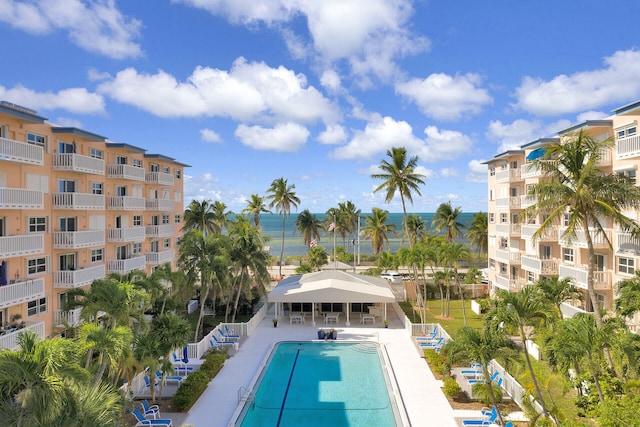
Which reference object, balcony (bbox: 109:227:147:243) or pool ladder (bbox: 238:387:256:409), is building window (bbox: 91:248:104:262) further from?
pool ladder (bbox: 238:387:256:409)

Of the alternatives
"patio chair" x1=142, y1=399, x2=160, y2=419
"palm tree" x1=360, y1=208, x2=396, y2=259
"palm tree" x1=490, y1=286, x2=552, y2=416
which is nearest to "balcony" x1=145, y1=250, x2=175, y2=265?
"patio chair" x1=142, y1=399, x2=160, y2=419

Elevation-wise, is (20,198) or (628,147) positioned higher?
(628,147)

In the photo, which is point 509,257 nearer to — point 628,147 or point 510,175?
point 510,175

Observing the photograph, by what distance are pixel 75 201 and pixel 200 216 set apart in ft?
70.8

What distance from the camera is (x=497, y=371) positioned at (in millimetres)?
19109

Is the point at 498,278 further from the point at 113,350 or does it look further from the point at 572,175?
the point at 113,350

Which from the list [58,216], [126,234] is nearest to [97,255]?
[126,234]

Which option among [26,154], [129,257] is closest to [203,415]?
[26,154]

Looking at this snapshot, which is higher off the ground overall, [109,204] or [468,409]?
[109,204]

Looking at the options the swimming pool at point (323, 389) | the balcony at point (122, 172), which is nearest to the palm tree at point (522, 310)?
the swimming pool at point (323, 389)

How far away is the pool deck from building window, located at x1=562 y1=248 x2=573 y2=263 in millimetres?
12057

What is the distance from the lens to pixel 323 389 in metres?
19.7

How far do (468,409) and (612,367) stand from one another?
17.5 ft

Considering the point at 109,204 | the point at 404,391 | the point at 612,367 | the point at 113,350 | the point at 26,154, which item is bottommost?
the point at 404,391
